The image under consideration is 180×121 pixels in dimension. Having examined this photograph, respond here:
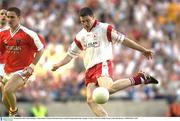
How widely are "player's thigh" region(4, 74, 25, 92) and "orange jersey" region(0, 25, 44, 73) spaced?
312mm

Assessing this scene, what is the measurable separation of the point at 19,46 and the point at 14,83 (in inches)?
31.5

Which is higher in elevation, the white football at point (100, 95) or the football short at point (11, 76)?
the football short at point (11, 76)

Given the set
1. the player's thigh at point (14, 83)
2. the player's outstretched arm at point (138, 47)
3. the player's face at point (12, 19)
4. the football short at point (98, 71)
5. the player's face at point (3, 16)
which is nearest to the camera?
the player's thigh at point (14, 83)

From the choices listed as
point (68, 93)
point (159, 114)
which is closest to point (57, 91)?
point (68, 93)

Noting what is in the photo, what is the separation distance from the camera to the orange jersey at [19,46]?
16938 mm

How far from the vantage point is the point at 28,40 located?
668 inches

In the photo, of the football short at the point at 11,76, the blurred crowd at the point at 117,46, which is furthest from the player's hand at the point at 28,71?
the blurred crowd at the point at 117,46

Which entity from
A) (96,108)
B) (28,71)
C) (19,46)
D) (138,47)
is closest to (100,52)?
(138,47)

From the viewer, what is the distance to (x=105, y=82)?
16.8m

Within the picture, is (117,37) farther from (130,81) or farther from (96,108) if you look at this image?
(96,108)

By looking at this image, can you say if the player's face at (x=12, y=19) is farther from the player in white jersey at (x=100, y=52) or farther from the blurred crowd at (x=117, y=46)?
the blurred crowd at (x=117, y=46)

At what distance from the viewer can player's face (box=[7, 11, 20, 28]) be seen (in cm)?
1677

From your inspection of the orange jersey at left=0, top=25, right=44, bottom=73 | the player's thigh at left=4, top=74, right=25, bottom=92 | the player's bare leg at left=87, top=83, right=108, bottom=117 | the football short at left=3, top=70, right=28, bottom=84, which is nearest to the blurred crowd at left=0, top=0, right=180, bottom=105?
the football short at left=3, top=70, right=28, bottom=84

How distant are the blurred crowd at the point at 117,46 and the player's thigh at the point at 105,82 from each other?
6.58 meters
